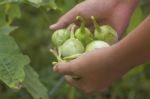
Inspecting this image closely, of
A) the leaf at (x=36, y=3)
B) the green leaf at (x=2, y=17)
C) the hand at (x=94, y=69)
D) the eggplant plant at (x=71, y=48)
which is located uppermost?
the leaf at (x=36, y=3)

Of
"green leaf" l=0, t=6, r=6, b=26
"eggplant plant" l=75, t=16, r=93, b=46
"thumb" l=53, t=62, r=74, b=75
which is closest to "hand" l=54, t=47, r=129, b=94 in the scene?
"thumb" l=53, t=62, r=74, b=75

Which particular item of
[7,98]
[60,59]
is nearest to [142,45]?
[60,59]

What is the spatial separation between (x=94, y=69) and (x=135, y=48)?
0.58 ft

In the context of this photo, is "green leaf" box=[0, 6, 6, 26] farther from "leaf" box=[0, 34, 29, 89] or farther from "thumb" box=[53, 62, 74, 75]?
"thumb" box=[53, 62, 74, 75]

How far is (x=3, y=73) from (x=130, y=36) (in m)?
0.44

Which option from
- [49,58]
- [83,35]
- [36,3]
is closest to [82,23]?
[83,35]

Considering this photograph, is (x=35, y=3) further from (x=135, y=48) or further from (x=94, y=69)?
(x=135, y=48)

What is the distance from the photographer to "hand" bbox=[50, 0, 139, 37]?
202cm

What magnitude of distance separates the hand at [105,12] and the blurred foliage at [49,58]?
0.09 m

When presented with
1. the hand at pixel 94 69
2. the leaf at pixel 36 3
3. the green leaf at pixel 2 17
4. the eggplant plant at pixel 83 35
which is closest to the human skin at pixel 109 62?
the hand at pixel 94 69

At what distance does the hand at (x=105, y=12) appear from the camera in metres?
2.02

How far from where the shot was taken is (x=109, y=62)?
167 cm

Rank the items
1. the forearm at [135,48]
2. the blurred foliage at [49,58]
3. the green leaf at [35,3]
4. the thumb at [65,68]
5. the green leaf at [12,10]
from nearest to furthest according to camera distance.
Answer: the forearm at [135,48] < the thumb at [65,68] < the green leaf at [35,3] < the green leaf at [12,10] < the blurred foliage at [49,58]

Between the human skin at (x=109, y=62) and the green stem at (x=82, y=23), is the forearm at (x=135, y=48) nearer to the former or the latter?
the human skin at (x=109, y=62)
